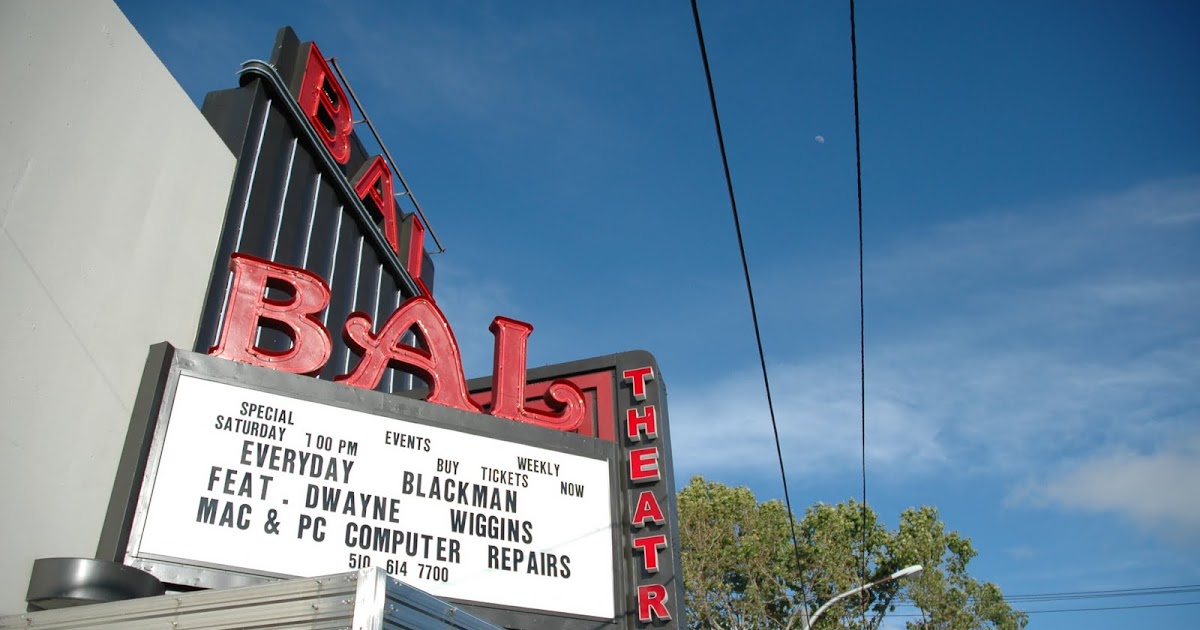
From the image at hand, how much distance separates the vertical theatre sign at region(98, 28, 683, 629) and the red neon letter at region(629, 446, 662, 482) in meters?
0.03

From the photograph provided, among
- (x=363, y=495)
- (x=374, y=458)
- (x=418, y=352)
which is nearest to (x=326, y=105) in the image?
(x=418, y=352)

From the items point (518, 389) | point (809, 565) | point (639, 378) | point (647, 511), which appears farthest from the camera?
point (809, 565)

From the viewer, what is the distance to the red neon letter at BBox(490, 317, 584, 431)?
10.4 meters

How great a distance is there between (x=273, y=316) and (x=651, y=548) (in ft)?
16.3

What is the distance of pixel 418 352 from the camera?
1009 centimetres

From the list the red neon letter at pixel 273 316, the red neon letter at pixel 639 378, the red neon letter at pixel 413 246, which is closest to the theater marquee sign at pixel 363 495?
the red neon letter at pixel 273 316

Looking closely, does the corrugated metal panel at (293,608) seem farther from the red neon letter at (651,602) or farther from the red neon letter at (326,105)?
the red neon letter at (326,105)

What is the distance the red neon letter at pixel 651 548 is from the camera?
9648mm

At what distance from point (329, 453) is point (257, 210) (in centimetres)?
446

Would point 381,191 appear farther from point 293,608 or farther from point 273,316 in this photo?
point 293,608

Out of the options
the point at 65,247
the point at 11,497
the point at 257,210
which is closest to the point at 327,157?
the point at 257,210

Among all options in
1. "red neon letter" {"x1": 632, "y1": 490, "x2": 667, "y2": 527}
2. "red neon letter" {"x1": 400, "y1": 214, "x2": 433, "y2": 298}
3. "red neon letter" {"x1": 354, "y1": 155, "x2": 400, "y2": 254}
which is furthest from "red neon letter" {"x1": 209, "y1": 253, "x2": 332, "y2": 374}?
"red neon letter" {"x1": 400, "y1": 214, "x2": 433, "y2": 298}

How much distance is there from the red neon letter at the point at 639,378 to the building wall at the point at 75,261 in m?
5.23

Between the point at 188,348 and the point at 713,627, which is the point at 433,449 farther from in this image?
the point at 713,627
